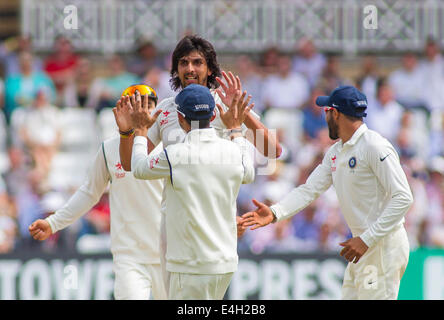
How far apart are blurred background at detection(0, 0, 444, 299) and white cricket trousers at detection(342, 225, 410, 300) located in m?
3.37

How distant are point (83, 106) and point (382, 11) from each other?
5.48m

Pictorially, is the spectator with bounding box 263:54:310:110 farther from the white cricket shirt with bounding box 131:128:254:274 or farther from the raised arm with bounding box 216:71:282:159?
the white cricket shirt with bounding box 131:128:254:274

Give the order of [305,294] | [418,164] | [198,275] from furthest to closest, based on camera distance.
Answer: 1. [418,164]
2. [305,294]
3. [198,275]

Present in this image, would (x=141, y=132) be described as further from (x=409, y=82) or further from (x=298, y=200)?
(x=409, y=82)

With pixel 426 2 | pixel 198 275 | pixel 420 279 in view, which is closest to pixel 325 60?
pixel 426 2

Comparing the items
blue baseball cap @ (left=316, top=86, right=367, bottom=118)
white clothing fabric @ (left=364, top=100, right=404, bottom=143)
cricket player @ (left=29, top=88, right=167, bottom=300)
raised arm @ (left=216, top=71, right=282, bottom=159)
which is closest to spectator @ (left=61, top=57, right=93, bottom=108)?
white clothing fabric @ (left=364, top=100, right=404, bottom=143)

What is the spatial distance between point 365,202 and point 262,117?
6619 mm

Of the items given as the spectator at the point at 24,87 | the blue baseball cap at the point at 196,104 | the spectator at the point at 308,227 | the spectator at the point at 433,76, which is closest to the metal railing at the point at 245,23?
the spectator at the point at 433,76

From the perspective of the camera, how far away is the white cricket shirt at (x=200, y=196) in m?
5.60

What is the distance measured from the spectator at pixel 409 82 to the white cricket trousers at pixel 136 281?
7763 millimetres

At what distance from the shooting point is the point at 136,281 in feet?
22.8
